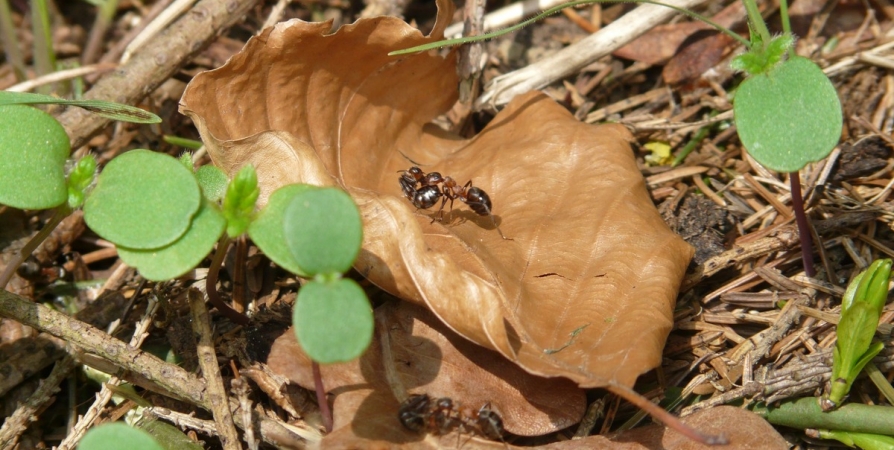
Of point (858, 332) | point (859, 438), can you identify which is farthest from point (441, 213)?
point (859, 438)

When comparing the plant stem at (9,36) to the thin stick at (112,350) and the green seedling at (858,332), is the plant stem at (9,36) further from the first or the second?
the green seedling at (858,332)

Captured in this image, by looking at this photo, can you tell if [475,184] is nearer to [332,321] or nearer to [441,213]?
[441,213]

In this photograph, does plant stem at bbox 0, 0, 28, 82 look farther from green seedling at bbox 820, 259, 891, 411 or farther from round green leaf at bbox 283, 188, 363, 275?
green seedling at bbox 820, 259, 891, 411

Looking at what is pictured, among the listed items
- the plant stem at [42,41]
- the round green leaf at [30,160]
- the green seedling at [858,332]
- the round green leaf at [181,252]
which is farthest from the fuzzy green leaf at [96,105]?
the green seedling at [858,332]

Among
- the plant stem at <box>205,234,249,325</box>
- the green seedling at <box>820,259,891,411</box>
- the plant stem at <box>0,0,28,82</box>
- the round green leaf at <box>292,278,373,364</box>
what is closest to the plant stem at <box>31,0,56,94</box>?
the plant stem at <box>0,0,28,82</box>

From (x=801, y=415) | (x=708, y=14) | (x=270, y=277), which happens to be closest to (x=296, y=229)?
(x=270, y=277)

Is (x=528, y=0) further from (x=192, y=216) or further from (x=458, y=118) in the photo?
(x=192, y=216)
